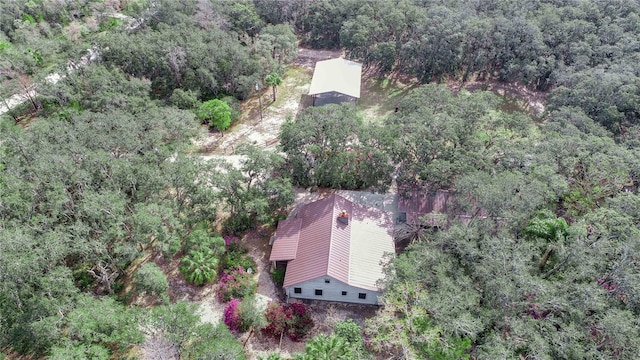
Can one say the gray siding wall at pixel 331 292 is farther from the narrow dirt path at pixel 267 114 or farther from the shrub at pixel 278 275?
the narrow dirt path at pixel 267 114

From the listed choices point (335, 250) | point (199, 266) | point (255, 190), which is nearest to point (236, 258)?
point (199, 266)

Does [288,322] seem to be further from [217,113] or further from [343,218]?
[217,113]

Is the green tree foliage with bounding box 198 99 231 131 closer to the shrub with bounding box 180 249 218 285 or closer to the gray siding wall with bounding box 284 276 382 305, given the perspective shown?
the shrub with bounding box 180 249 218 285

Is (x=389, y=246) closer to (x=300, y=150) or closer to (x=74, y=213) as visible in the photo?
(x=300, y=150)

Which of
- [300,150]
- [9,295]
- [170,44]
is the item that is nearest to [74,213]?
[9,295]

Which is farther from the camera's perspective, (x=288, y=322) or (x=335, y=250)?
(x=335, y=250)

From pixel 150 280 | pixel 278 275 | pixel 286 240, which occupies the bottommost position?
→ pixel 278 275
